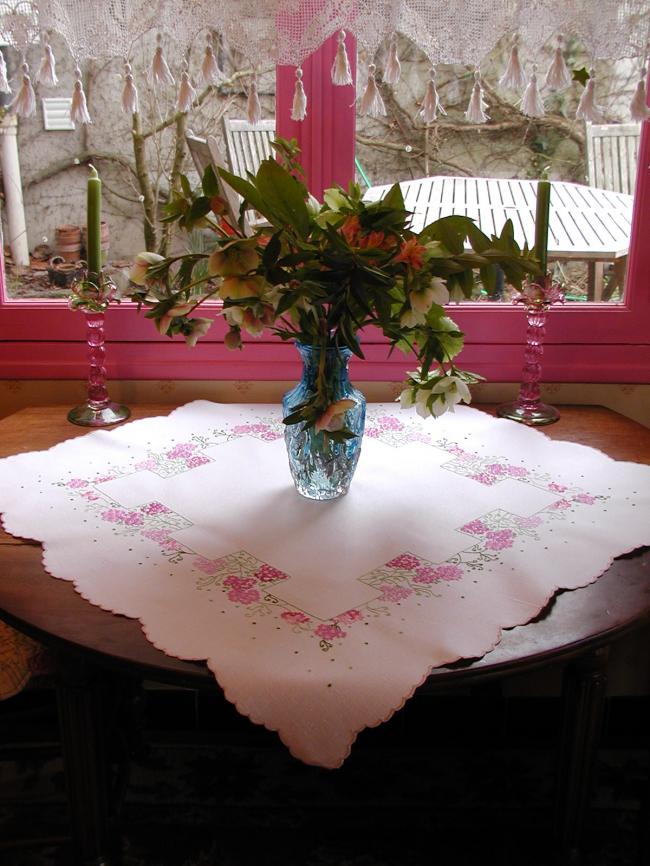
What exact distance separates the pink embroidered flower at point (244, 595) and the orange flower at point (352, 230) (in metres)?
0.45

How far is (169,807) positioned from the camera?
1680mm

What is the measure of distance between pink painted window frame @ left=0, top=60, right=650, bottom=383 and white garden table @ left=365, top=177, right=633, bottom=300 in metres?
0.06

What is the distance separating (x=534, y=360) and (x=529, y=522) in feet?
1.66

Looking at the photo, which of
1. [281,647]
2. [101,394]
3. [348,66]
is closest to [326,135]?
[348,66]

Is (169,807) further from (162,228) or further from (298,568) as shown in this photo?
(162,228)

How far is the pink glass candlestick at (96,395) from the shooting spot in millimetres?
1558

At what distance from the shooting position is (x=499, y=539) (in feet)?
3.73

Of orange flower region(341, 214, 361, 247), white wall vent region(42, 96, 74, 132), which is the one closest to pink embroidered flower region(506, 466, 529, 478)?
orange flower region(341, 214, 361, 247)

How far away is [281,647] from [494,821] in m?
0.99

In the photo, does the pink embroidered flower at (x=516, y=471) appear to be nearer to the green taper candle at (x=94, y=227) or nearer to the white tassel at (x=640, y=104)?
the white tassel at (x=640, y=104)

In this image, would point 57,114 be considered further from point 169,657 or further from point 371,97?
point 169,657

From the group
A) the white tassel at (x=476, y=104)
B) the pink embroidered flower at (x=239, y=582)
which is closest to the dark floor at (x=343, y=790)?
the pink embroidered flower at (x=239, y=582)

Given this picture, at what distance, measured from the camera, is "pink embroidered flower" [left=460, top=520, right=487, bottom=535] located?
1161mm

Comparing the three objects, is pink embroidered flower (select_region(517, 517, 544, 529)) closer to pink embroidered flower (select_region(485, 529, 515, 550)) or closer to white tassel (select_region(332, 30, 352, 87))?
pink embroidered flower (select_region(485, 529, 515, 550))
